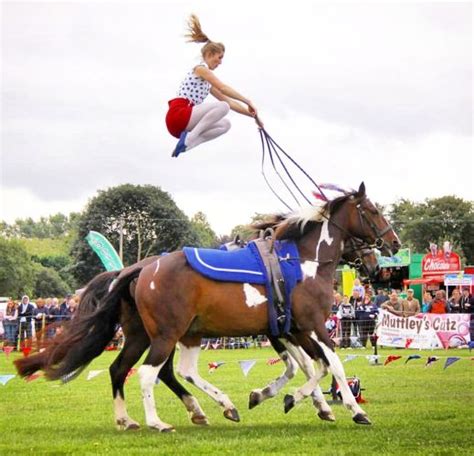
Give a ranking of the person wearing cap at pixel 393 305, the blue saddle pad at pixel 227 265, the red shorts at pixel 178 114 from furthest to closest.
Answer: the person wearing cap at pixel 393 305, the blue saddle pad at pixel 227 265, the red shorts at pixel 178 114

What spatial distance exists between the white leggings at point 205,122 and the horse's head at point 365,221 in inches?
84.4

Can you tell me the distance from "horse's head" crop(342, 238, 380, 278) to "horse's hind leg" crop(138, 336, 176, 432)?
8.75 feet

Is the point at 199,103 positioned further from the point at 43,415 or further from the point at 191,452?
the point at 43,415

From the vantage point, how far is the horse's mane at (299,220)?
11.0m

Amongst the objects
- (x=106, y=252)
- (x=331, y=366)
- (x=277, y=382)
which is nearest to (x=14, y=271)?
(x=106, y=252)

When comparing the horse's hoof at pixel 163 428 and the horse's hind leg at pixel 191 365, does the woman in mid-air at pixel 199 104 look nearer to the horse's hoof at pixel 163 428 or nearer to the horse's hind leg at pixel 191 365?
the horse's hind leg at pixel 191 365

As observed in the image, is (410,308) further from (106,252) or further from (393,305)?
(106,252)

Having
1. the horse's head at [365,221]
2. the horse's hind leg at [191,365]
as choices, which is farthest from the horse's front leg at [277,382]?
the horse's head at [365,221]

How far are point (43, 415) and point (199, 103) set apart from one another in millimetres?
4658

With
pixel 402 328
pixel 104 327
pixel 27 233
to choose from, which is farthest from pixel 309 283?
pixel 27 233

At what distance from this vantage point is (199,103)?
9.82 metres

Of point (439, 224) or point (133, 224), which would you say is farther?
point (439, 224)

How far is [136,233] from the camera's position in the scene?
47.2 metres

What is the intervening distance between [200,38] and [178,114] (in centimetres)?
84
